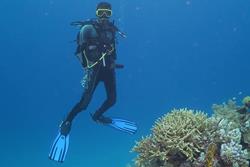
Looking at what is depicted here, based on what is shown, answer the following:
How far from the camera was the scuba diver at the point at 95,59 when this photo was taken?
31.9 feet

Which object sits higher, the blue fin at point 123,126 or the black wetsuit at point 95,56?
the black wetsuit at point 95,56

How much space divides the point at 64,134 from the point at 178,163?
4.24 metres

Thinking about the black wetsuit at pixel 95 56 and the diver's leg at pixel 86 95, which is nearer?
the black wetsuit at pixel 95 56

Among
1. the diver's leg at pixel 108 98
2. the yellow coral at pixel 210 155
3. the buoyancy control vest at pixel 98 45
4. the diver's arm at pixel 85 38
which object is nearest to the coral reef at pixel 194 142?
the yellow coral at pixel 210 155

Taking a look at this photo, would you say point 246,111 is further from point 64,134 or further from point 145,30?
point 145,30

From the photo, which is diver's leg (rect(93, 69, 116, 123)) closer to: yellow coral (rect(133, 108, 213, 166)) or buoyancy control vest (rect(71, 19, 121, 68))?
buoyancy control vest (rect(71, 19, 121, 68))

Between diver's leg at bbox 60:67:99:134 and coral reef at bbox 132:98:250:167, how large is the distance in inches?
117

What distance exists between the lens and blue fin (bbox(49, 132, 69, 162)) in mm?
10412

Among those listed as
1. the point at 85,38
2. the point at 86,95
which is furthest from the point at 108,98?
the point at 85,38

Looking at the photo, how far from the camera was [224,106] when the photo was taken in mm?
8188

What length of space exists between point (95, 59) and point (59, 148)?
234 cm

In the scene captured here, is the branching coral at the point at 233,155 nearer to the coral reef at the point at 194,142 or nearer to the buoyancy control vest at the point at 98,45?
the coral reef at the point at 194,142

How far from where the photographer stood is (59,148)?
1046 cm

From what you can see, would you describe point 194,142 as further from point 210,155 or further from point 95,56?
point 95,56
